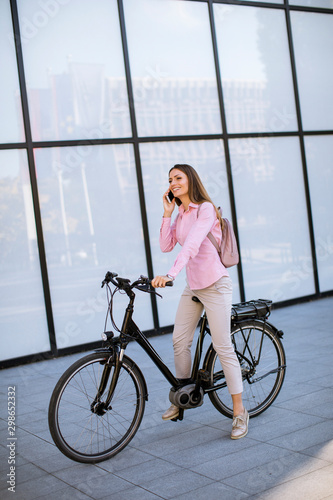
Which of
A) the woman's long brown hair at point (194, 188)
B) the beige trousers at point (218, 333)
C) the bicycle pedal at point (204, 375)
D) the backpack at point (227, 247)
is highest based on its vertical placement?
the woman's long brown hair at point (194, 188)

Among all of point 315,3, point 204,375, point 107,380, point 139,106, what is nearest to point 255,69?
point 315,3

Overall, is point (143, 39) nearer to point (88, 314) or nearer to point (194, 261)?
point (88, 314)

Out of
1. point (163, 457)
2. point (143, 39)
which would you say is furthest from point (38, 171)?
point (163, 457)

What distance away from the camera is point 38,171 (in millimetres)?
7129

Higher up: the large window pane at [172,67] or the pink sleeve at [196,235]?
the large window pane at [172,67]

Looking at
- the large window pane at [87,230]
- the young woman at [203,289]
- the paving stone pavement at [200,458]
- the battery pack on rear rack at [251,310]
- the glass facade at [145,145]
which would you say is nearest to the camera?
the paving stone pavement at [200,458]

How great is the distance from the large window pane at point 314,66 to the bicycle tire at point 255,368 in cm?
580

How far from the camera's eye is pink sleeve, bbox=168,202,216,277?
3570 mm

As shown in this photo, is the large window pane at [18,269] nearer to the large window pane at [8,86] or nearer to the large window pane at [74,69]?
the large window pane at [8,86]

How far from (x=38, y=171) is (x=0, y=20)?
1746mm

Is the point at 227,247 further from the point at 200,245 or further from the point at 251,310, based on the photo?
the point at 251,310

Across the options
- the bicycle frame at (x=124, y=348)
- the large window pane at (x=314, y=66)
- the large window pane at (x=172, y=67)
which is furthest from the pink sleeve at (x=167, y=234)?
the large window pane at (x=314, y=66)

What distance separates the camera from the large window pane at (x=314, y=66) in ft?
30.2

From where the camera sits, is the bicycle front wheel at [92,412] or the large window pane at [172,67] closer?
the bicycle front wheel at [92,412]
